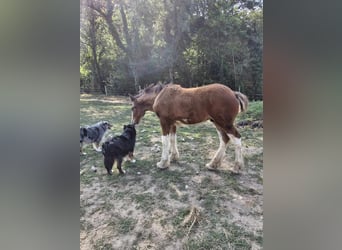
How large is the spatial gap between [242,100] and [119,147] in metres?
0.65

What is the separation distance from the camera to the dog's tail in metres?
1.22

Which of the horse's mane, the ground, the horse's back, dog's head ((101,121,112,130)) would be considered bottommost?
the ground

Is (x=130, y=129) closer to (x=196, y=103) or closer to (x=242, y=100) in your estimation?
(x=196, y=103)

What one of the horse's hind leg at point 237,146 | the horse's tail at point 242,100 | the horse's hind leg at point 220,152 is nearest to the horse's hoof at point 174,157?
the horse's hind leg at point 220,152

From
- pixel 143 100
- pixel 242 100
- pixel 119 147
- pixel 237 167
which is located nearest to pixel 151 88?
pixel 143 100

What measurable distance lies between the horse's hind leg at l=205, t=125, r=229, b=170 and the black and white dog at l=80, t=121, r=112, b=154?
0.54m

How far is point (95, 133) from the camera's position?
1.26 metres

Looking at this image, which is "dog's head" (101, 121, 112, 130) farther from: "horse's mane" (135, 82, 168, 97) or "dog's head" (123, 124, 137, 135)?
"horse's mane" (135, 82, 168, 97)

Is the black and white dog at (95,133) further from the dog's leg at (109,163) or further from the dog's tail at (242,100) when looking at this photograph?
the dog's tail at (242,100)

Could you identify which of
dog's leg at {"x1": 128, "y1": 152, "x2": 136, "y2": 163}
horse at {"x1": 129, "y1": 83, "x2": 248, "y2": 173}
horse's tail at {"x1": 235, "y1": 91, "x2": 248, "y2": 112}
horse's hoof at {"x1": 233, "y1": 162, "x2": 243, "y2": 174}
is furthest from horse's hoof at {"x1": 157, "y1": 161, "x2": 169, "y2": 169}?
horse's tail at {"x1": 235, "y1": 91, "x2": 248, "y2": 112}

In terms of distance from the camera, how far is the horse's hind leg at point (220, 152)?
1235 mm
